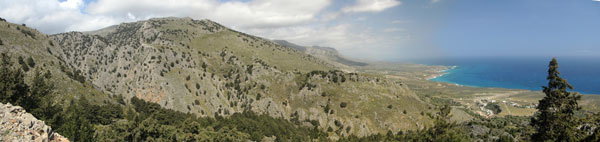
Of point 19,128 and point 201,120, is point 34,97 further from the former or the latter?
point 201,120

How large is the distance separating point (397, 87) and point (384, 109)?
28.9 metres

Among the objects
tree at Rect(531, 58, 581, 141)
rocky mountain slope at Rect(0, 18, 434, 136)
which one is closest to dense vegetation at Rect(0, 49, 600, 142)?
tree at Rect(531, 58, 581, 141)

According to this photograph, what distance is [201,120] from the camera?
90062 millimetres

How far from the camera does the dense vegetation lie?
24.5 m

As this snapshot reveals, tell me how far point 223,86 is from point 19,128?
104896 mm

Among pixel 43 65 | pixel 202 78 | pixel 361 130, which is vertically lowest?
pixel 361 130

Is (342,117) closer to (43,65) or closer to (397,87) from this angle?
(397,87)

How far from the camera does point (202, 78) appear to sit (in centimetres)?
11319

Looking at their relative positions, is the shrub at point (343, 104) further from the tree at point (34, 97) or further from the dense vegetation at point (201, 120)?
the tree at point (34, 97)

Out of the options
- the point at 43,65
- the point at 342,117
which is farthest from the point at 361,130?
the point at 43,65

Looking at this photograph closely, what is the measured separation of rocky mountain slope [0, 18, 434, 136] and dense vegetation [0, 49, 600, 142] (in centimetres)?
462

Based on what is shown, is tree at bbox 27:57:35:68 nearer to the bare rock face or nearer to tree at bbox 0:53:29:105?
tree at bbox 0:53:29:105

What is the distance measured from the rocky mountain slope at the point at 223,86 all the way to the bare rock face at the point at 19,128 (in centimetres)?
6315

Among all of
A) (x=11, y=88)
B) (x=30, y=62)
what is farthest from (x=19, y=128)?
(x=30, y=62)
